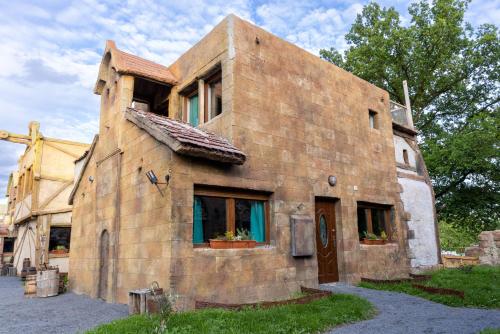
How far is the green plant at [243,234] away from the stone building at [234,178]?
11cm

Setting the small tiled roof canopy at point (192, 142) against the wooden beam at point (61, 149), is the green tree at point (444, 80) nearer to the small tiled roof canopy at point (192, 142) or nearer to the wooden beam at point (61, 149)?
the small tiled roof canopy at point (192, 142)

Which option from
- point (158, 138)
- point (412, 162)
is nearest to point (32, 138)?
point (158, 138)

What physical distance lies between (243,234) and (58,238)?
49.9 ft

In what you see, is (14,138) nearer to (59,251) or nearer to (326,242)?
(59,251)

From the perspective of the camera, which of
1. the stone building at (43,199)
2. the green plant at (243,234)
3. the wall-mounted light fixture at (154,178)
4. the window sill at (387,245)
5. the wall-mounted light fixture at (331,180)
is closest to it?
the wall-mounted light fixture at (154,178)

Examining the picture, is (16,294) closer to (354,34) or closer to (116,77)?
(116,77)

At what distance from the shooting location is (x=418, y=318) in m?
6.72

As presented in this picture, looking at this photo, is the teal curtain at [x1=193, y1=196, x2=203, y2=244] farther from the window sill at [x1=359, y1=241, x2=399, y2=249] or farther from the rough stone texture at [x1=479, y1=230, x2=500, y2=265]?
the rough stone texture at [x1=479, y1=230, x2=500, y2=265]

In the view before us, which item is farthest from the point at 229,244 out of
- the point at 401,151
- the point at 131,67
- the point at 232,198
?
the point at 401,151

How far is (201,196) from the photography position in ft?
26.0

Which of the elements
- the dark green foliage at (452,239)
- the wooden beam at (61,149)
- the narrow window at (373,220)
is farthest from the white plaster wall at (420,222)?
the dark green foliage at (452,239)

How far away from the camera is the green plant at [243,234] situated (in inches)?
320

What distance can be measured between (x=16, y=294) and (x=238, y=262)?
8844mm

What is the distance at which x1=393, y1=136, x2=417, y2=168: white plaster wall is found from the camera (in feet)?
46.5
